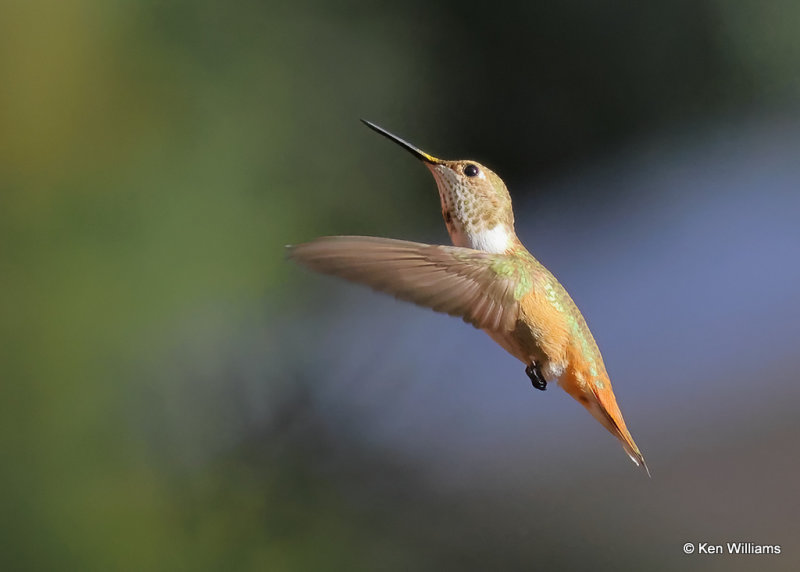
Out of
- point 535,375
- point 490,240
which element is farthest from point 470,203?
point 535,375

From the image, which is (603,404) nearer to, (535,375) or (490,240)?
(535,375)

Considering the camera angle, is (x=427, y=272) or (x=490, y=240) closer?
(x=427, y=272)

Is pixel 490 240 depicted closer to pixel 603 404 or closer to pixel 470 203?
pixel 470 203

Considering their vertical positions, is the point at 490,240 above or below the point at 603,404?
above

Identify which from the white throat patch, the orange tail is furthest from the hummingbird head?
the orange tail

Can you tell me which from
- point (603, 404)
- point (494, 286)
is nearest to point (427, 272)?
point (494, 286)

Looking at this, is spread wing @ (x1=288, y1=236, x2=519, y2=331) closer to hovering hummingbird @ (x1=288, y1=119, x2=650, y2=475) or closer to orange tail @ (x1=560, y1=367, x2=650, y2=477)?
hovering hummingbird @ (x1=288, y1=119, x2=650, y2=475)
